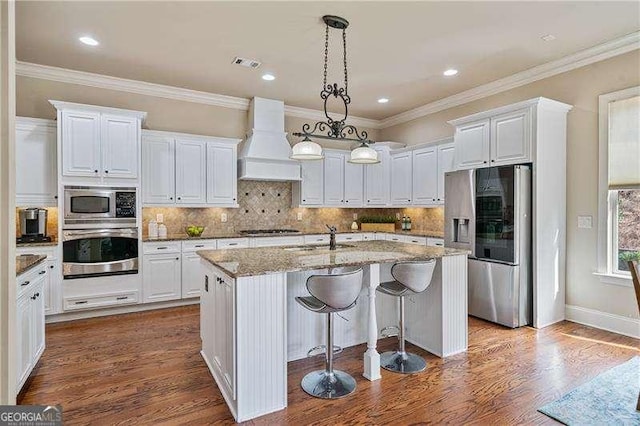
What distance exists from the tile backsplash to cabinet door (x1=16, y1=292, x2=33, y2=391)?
2573 mm

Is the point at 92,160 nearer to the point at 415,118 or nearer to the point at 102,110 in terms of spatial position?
the point at 102,110

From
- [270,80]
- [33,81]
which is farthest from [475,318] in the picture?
[33,81]

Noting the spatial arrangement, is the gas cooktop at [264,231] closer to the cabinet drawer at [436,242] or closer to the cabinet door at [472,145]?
the cabinet drawer at [436,242]

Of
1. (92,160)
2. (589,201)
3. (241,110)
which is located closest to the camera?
(589,201)

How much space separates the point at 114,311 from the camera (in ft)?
15.0

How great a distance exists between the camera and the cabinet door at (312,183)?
6.07m

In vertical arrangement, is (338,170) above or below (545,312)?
above

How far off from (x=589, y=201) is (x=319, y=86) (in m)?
3.67

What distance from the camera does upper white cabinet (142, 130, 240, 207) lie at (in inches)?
192

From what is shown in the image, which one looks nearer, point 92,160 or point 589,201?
point 589,201

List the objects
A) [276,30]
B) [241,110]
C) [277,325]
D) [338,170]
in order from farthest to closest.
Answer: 1. [338,170]
2. [241,110]
3. [276,30]
4. [277,325]

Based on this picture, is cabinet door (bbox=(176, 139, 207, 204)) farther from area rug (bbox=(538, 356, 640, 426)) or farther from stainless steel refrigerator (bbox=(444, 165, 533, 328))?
area rug (bbox=(538, 356, 640, 426))

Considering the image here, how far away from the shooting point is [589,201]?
13.2ft

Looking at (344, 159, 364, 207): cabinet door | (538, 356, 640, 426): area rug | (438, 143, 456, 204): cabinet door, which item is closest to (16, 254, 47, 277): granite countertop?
(538, 356, 640, 426): area rug
